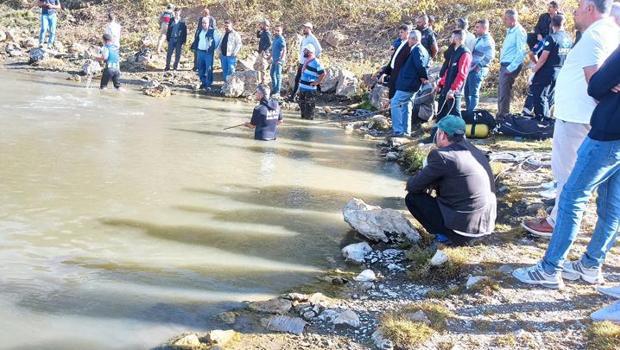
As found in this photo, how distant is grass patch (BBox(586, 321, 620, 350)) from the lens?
3912 millimetres

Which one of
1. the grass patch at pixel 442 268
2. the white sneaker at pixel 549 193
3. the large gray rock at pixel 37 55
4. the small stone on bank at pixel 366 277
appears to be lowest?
the small stone on bank at pixel 366 277

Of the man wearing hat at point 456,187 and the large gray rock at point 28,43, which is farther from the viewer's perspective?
the large gray rock at point 28,43

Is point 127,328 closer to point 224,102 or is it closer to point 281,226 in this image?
point 281,226

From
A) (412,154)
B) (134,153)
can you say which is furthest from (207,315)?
(412,154)

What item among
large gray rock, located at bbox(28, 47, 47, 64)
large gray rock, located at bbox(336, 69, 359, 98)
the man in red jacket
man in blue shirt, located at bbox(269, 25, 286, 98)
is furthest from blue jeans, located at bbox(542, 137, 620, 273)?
large gray rock, located at bbox(28, 47, 47, 64)

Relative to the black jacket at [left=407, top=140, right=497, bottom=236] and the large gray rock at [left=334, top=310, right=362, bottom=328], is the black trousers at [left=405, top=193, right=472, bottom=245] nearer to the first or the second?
the black jacket at [left=407, top=140, right=497, bottom=236]

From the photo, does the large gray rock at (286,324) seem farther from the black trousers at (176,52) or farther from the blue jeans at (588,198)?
the black trousers at (176,52)

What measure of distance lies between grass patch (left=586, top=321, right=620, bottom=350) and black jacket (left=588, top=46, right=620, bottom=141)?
47.2 inches

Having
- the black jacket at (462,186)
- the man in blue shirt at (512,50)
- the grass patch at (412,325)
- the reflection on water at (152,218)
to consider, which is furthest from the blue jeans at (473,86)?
the grass patch at (412,325)

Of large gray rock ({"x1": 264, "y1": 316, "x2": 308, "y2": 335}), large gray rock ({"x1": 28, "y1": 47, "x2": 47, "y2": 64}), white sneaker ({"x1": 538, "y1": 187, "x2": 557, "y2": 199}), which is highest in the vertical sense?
large gray rock ({"x1": 28, "y1": 47, "x2": 47, "y2": 64})

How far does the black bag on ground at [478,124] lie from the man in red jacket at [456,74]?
1.48ft

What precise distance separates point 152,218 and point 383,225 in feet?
7.78

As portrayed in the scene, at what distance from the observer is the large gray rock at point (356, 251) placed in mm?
5867

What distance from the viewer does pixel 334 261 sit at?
589 cm
